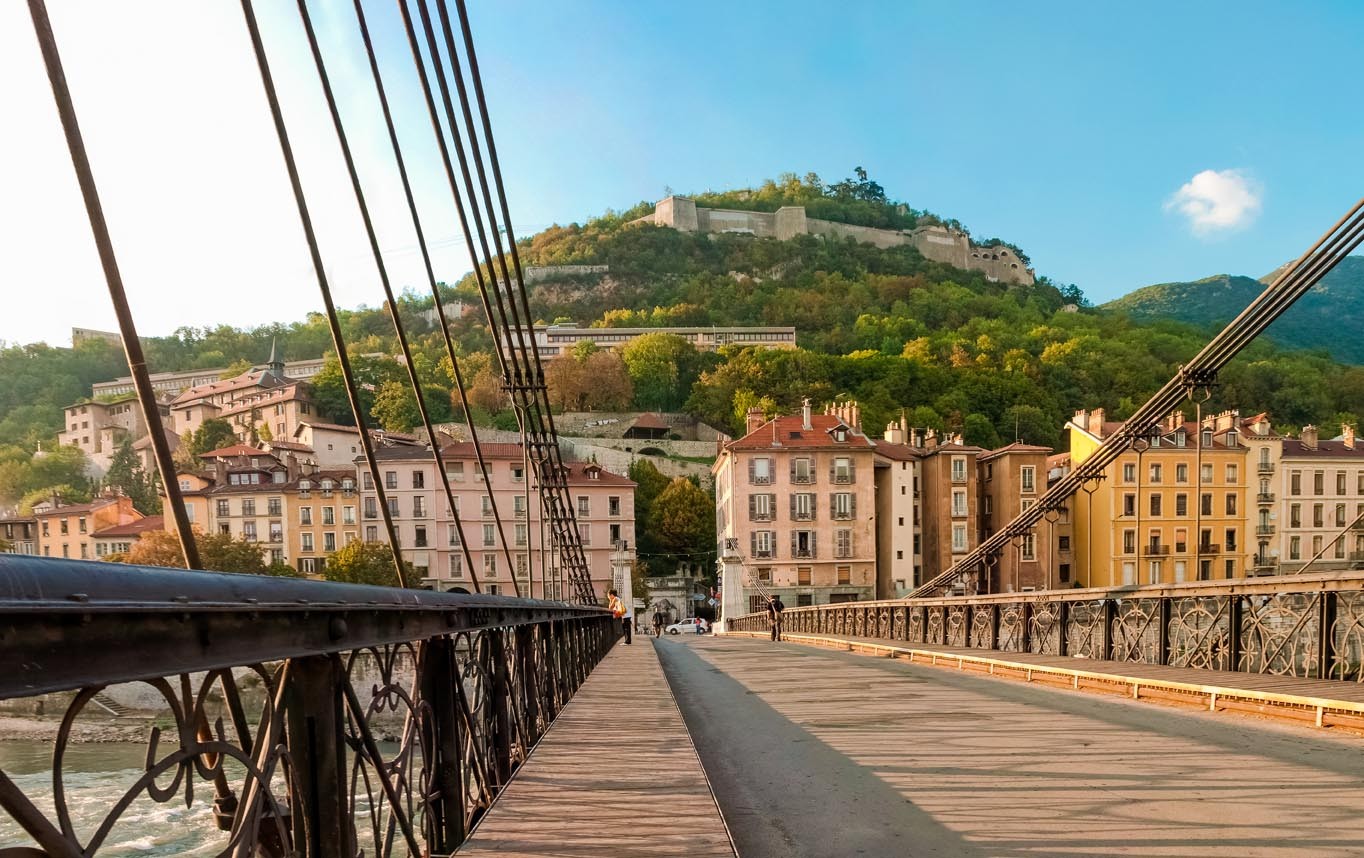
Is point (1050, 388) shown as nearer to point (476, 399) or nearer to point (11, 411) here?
point (476, 399)

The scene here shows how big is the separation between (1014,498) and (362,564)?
126 ft

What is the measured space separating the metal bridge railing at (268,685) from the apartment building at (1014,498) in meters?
54.0

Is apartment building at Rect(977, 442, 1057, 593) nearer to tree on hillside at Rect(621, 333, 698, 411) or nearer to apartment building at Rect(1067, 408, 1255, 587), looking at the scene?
apartment building at Rect(1067, 408, 1255, 587)

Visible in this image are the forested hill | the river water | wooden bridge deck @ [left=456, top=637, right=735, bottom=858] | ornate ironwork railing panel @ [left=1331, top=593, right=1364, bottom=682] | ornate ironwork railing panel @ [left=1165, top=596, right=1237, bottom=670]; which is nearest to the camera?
wooden bridge deck @ [left=456, top=637, right=735, bottom=858]

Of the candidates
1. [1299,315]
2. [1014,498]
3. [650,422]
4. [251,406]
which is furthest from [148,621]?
[1299,315]

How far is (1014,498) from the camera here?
5862 cm

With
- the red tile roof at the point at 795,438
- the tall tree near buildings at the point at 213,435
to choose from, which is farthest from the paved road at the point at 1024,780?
the tall tree near buildings at the point at 213,435

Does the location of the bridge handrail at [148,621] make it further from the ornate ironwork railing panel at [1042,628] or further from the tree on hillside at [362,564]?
the tree on hillside at [362,564]

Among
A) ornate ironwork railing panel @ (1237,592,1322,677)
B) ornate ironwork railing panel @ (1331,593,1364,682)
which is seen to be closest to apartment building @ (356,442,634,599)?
ornate ironwork railing panel @ (1237,592,1322,677)

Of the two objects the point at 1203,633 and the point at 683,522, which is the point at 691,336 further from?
the point at 1203,633

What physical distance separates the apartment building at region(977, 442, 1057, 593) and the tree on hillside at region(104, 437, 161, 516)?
179ft

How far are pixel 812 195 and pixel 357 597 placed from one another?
7339 inches

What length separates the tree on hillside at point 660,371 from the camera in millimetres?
105500

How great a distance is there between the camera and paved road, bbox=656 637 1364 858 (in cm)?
409
